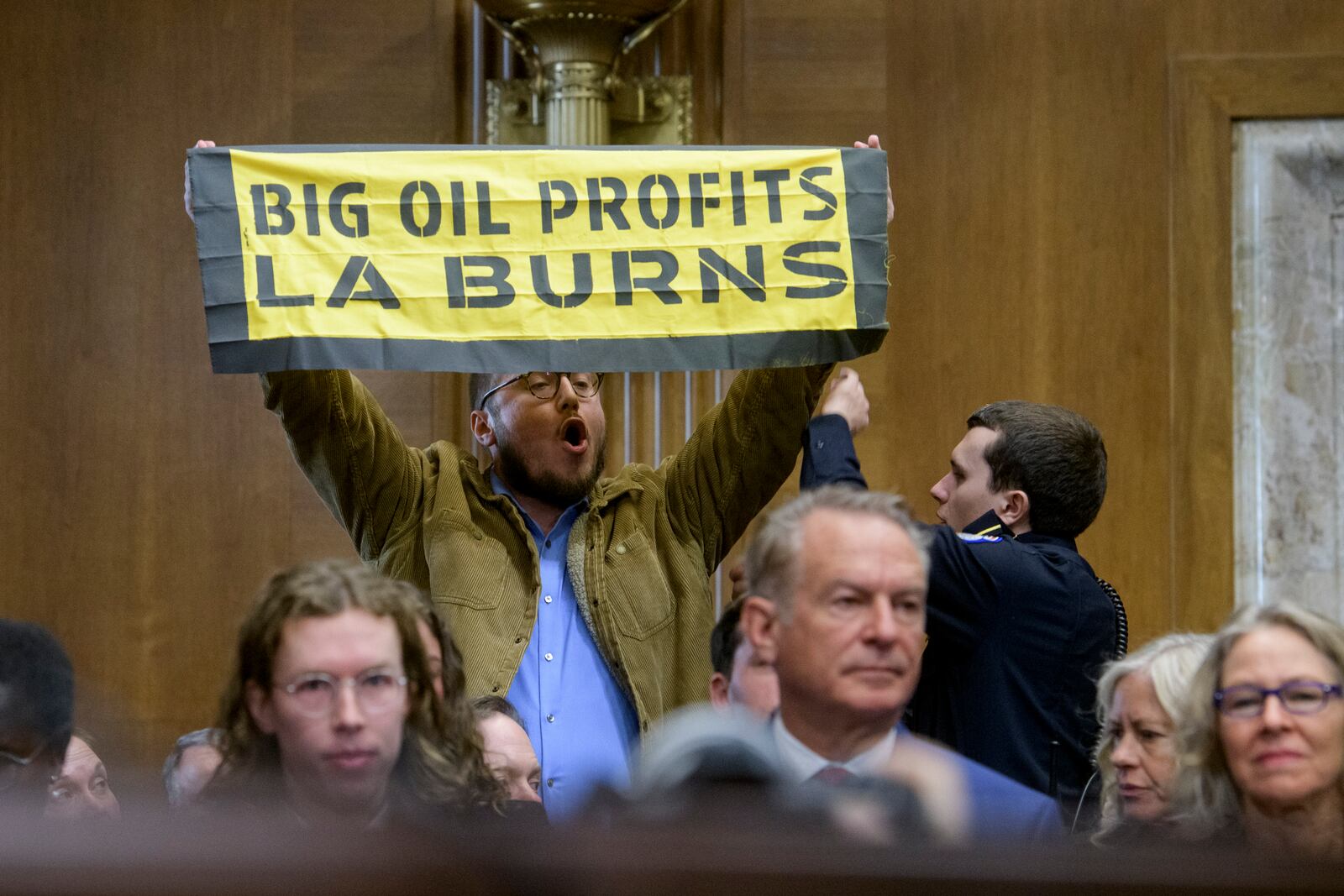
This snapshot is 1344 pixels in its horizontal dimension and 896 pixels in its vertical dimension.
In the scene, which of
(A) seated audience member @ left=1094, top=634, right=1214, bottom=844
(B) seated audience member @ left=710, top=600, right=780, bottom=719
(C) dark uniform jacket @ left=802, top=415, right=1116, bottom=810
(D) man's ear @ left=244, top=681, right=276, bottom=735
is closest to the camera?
(D) man's ear @ left=244, top=681, right=276, bottom=735

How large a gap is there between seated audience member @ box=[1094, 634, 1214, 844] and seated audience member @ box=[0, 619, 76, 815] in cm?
142

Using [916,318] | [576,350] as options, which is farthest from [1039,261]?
[576,350]

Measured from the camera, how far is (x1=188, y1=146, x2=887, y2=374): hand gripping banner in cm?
312

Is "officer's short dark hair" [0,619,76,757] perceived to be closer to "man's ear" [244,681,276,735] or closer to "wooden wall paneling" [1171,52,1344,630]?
"man's ear" [244,681,276,735]

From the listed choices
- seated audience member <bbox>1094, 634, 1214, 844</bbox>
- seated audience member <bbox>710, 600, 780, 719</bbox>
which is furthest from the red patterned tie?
seated audience member <bbox>1094, 634, 1214, 844</bbox>

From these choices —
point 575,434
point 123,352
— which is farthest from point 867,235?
point 123,352

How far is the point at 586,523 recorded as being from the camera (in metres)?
3.29

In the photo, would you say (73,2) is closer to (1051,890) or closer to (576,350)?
(576,350)

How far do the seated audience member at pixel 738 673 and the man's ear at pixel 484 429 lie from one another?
0.76m

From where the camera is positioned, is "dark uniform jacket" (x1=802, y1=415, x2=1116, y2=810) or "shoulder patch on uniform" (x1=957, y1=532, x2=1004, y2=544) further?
"shoulder patch on uniform" (x1=957, y1=532, x2=1004, y2=544)

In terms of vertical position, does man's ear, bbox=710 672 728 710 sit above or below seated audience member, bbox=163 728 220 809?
above

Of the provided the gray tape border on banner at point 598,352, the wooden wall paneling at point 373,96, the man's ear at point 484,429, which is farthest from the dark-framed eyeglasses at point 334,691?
the wooden wall paneling at point 373,96

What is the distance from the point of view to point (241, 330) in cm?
307

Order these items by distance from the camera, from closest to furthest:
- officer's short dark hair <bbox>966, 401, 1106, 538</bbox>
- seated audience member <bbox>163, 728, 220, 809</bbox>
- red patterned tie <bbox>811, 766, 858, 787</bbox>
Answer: red patterned tie <bbox>811, 766, 858, 787</bbox> → seated audience member <bbox>163, 728, 220, 809</bbox> → officer's short dark hair <bbox>966, 401, 1106, 538</bbox>
